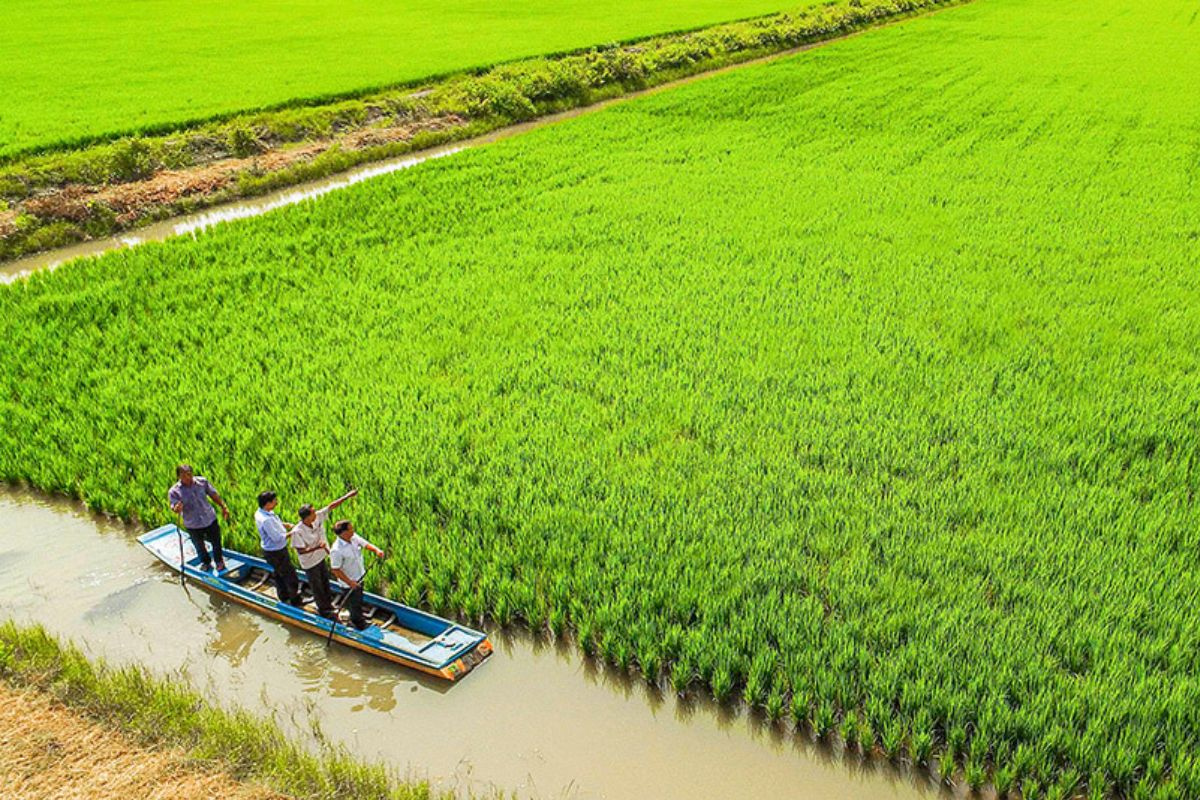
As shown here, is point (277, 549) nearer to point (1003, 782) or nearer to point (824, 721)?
point (824, 721)

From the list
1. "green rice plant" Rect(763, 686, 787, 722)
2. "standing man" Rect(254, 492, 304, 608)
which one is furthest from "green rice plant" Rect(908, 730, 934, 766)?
"standing man" Rect(254, 492, 304, 608)

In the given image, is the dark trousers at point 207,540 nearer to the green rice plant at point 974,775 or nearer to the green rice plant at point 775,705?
the green rice plant at point 775,705

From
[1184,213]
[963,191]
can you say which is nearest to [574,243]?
[963,191]

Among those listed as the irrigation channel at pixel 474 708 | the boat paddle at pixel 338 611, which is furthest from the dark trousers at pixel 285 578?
the boat paddle at pixel 338 611

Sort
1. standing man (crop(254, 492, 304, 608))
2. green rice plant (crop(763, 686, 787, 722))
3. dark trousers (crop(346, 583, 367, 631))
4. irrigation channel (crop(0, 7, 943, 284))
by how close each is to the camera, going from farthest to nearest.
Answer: irrigation channel (crop(0, 7, 943, 284)), standing man (crop(254, 492, 304, 608)), dark trousers (crop(346, 583, 367, 631)), green rice plant (crop(763, 686, 787, 722))

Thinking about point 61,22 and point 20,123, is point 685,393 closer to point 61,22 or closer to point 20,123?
point 20,123

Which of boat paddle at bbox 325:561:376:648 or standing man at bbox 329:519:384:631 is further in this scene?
boat paddle at bbox 325:561:376:648

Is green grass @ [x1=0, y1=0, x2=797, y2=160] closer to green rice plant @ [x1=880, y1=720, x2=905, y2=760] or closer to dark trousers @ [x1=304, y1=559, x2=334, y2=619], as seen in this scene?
dark trousers @ [x1=304, y1=559, x2=334, y2=619]
